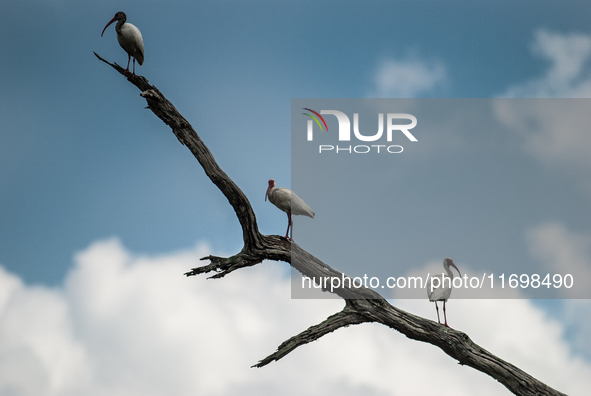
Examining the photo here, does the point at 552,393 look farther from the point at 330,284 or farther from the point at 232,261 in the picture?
the point at 232,261

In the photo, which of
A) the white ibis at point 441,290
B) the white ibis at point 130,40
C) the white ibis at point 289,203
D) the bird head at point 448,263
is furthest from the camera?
the bird head at point 448,263

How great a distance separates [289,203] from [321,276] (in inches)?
47.2

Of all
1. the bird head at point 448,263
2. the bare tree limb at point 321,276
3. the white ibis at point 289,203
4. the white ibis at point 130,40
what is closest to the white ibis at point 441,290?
the bird head at point 448,263

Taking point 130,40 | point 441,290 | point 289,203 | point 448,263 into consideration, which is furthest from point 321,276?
point 130,40

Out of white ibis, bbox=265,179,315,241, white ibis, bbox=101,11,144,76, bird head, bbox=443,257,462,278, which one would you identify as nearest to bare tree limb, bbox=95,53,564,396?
white ibis, bbox=265,179,315,241

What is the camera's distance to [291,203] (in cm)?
770

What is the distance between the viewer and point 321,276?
7527 mm

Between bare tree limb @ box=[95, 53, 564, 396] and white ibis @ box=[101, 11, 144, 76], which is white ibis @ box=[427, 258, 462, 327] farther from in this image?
white ibis @ box=[101, 11, 144, 76]

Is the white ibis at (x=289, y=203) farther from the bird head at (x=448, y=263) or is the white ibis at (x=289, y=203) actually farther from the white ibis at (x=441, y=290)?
the bird head at (x=448, y=263)

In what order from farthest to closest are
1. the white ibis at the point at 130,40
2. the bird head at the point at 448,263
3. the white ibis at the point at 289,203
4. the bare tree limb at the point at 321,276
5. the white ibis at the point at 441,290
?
the bird head at the point at 448,263
the white ibis at the point at 441,290
the white ibis at the point at 130,40
the white ibis at the point at 289,203
the bare tree limb at the point at 321,276

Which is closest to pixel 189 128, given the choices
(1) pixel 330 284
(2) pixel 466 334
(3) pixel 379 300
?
(1) pixel 330 284

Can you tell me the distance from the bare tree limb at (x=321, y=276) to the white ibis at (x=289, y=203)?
0.45 meters

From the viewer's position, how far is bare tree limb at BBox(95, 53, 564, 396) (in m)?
7.28

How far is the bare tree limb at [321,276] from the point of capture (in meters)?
7.28
